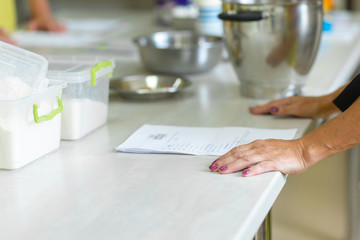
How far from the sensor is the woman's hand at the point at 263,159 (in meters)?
1.11

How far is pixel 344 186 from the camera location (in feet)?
7.97

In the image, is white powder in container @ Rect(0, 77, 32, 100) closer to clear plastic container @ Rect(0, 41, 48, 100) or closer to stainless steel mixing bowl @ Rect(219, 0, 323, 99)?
clear plastic container @ Rect(0, 41, 48, 100)

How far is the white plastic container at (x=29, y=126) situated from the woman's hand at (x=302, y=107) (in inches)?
21.6

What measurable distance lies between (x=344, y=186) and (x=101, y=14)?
66.1 inches

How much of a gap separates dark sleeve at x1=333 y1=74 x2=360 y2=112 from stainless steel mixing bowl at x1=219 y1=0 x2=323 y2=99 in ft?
0.81

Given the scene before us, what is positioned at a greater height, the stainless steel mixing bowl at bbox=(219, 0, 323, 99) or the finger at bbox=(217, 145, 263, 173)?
the stainless steel mixing bowl at bbox=(219, 0, 323, 99)

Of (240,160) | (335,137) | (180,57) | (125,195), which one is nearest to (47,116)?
(125,195)

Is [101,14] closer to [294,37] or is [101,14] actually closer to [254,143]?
[294,37]

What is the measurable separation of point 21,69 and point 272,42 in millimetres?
728

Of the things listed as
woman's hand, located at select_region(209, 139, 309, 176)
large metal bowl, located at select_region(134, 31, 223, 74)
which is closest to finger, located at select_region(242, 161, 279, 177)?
woman's hand, located at select_region(209, 139, 309, 176)

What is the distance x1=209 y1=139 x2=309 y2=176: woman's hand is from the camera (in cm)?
111

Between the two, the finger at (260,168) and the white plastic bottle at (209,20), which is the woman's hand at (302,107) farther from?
the white plastic bottle at (209,20)

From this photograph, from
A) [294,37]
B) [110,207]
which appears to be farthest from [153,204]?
[294,37]

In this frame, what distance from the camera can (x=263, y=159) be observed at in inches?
44.2
